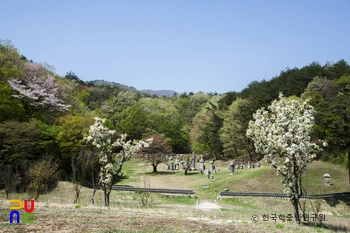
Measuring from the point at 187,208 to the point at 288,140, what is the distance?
11002 mm

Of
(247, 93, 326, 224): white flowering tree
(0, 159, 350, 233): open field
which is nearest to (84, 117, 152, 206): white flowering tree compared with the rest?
(0, 159, 350, 233): open field

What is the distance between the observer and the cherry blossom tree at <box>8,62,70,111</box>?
3912 cm

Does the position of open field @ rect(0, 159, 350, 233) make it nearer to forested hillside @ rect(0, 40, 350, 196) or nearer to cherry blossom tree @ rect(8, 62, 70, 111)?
forested hillside @ rect(0, 40, 350, 196)

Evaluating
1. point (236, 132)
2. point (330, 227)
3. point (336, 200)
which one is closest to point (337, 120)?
point (336, 200)

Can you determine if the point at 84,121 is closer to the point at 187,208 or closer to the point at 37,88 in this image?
the point at 37,88

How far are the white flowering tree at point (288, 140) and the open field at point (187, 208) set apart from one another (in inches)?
101

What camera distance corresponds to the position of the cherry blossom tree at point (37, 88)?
→ 39125mm

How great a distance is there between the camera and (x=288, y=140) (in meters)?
15.8

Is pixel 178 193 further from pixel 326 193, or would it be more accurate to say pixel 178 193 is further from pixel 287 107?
pixel 287 107

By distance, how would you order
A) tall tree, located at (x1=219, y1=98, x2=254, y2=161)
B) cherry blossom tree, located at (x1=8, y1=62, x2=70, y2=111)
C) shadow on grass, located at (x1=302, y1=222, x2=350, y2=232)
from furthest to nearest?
tall tree, located at (x1=219, y1=98, x2=254, y2=161), cherry blossom tree, located at (x1=8, y1=62, x2=70, y2=111), shadow on grass, located at (x1=302, y1=222, x2=350, y2=232)

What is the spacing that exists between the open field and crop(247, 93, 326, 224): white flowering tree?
101 inches

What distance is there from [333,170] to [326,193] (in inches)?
218

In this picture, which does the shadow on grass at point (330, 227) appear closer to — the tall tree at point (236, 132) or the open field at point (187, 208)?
the open field at point (187, 208)

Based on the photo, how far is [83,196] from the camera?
93.3 ft
